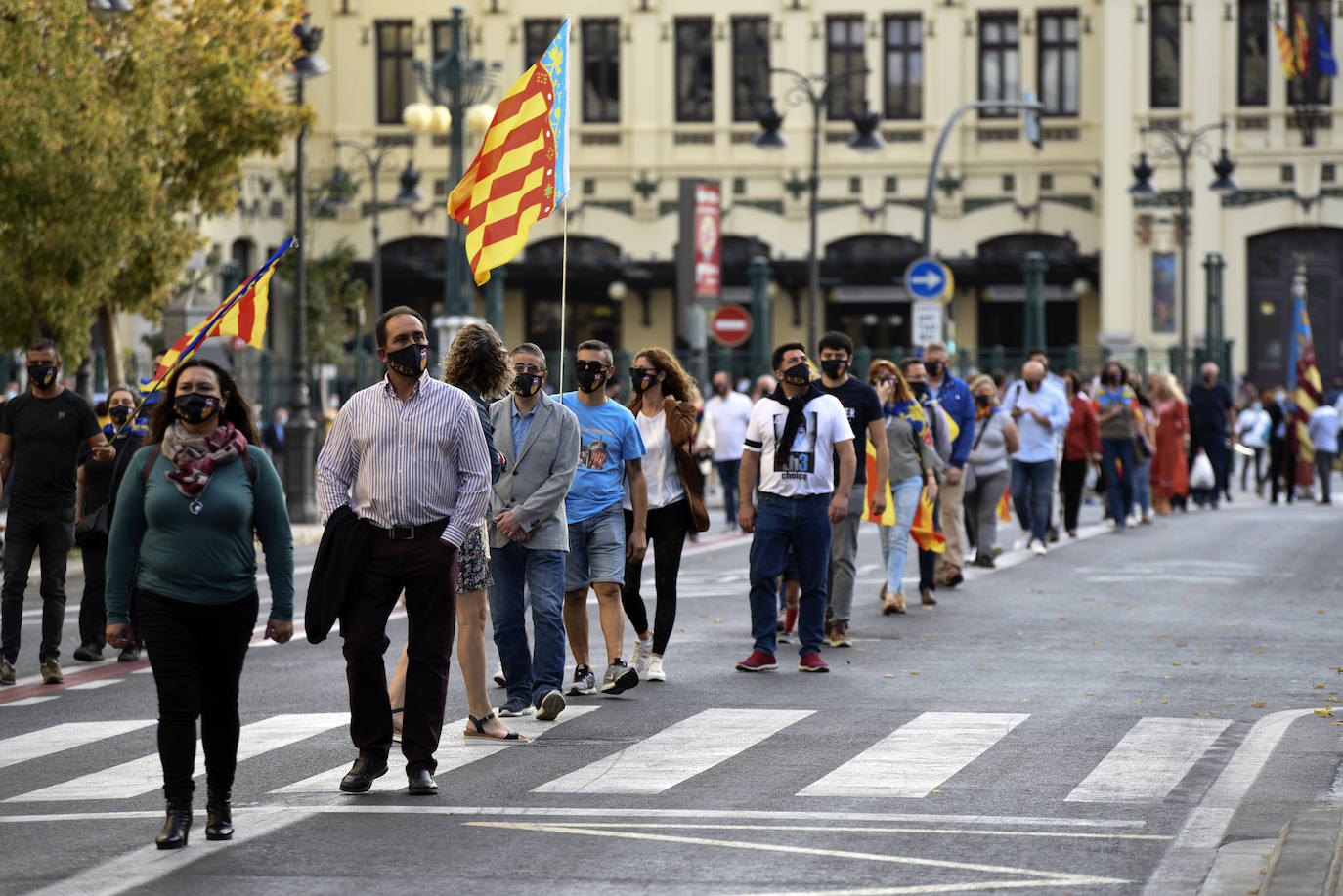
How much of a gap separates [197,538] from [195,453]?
11.3 inches

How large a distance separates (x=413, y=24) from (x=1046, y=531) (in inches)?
1240

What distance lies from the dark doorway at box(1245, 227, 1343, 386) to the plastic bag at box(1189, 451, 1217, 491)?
1809 centimetres

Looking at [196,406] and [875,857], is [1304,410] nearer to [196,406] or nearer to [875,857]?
[875,857]

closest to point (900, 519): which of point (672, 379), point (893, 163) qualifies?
point (672, 379)

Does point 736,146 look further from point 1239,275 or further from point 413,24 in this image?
point 1239,275

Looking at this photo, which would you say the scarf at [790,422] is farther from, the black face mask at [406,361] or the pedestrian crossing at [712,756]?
the black face mask at [406,361]

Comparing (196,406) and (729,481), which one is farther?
(729,481)

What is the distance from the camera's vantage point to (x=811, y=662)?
1191cm

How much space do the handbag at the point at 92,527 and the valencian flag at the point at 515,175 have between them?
2860mm

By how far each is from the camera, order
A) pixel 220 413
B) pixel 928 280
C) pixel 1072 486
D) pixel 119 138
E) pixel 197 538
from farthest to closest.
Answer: pixel 928 280 < pixel 1072 486 < pixel 119 138 < pixel 220 413 < pixel 197 538

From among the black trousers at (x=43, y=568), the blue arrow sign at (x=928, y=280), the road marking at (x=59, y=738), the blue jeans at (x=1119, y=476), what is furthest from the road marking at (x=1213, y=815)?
the blue arrow sign at (x=928, y=280)

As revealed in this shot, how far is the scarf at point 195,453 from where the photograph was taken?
7293mm

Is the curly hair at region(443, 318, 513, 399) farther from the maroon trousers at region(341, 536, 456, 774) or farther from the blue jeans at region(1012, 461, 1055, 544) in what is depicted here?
the blue jeans at region(1012, 461, 1055, 544)

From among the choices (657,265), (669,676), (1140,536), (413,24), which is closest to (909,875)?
(669,676)
